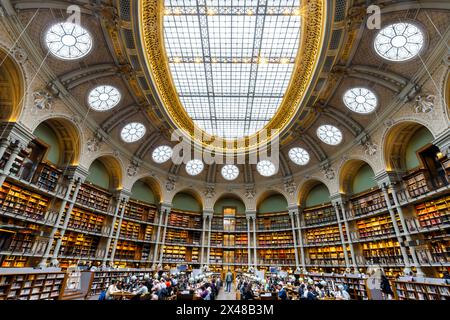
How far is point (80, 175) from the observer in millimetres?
14227

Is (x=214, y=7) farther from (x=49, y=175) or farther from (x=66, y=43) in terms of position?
(x=49, y=175)

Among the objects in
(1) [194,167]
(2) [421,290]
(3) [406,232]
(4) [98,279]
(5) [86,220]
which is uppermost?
(1) [194,167]

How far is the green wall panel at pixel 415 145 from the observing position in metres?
12.8

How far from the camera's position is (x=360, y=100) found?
1387 cm

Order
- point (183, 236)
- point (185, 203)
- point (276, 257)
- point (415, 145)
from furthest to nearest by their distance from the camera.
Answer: point (185, 203), point (183, 236), point (276, 257), point (415, 145)

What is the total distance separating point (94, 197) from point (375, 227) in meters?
19.8

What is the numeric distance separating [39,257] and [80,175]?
16.1ft

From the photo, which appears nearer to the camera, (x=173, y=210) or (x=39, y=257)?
(x=39, y=257)

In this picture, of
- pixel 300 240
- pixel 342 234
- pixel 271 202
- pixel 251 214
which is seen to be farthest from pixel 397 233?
pixel 251 214

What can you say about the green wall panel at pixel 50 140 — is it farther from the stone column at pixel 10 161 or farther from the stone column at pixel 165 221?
the stone column at pixel 165 221

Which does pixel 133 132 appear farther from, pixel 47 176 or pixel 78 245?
pixel 78 245

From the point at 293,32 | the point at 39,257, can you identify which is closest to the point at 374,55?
the point at 293,32

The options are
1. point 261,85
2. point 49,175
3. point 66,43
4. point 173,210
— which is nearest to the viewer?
point 66,43

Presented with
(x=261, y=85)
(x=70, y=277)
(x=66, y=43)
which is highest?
(x=261, y=85)
